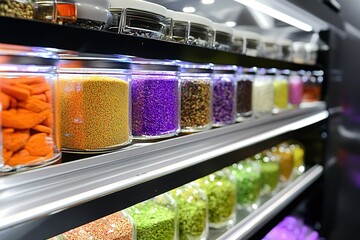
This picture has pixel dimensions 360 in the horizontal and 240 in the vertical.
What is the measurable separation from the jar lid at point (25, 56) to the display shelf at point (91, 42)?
3cm

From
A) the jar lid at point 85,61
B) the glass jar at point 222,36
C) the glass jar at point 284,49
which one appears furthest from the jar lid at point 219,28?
the glass jar at point 284,49

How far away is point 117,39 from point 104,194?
0.85ft

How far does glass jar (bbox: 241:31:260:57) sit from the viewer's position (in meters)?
1.40

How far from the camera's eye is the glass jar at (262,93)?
1458mm

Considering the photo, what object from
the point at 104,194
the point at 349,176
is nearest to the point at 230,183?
the point at 104,194

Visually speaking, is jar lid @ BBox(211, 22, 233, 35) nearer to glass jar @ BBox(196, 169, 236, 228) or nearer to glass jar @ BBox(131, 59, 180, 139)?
glass jar @ BBox(131, 59, 180, 139)

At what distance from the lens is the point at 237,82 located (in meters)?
1.32

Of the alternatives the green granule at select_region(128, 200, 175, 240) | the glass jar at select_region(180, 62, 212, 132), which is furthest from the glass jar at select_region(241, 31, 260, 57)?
the green granule at select_region(128, 200, 175, 240)

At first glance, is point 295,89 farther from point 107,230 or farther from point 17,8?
point 17,8

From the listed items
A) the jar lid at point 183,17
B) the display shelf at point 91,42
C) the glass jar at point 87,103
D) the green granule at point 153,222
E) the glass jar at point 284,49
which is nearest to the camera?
the display shelf at point 91,42

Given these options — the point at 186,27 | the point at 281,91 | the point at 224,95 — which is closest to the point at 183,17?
the point at 186,27

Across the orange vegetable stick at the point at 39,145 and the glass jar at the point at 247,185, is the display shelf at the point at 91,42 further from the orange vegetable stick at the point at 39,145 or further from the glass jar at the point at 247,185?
the glass jar at the point at 247,185

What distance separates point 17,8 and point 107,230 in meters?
0.44

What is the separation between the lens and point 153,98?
86cm
